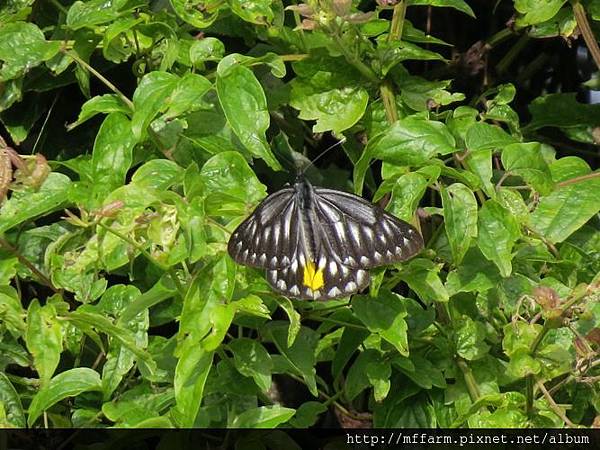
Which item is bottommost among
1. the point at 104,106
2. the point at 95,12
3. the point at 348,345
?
the point at 348,345

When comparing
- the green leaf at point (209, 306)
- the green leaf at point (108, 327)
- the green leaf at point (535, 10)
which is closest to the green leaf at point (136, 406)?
the green leaf at point (108, 327)

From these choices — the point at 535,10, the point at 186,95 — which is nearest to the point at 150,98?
the point at 186,95

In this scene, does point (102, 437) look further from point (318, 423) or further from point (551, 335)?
point (551, 335)

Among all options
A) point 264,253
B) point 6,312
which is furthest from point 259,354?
point 6,312

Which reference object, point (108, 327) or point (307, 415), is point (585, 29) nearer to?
point (307, 415)

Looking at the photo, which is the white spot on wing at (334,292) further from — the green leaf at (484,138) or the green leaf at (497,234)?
the green leaf at (484,138)
